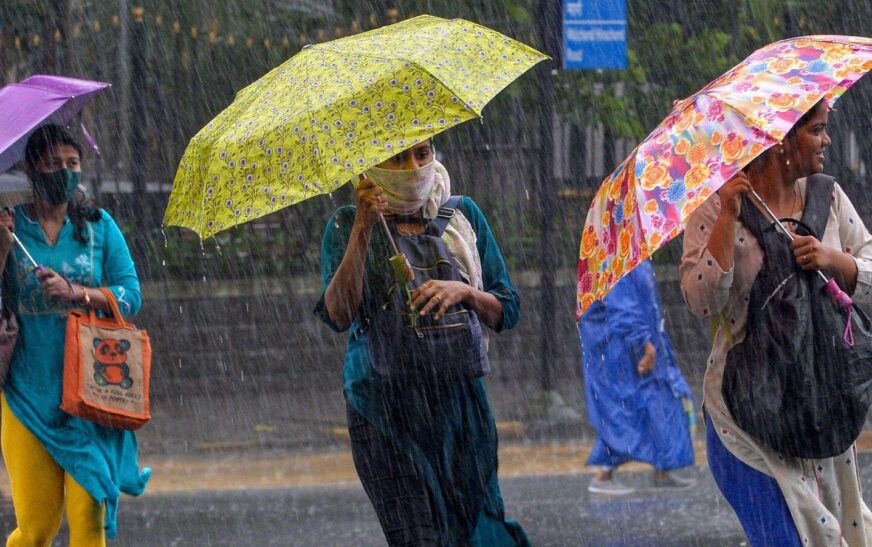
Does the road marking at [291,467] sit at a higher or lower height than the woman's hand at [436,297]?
lower

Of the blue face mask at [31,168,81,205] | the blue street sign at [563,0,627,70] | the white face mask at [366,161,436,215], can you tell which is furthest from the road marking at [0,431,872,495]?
the white face mask at [366,161,436,215]

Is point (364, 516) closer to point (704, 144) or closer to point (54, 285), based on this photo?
point (54, 285)

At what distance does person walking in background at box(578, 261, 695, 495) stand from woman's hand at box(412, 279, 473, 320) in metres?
4.34

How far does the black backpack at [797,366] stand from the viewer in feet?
13.8

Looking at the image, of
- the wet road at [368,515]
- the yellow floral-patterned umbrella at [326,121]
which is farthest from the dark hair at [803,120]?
the wet road at [368,515]

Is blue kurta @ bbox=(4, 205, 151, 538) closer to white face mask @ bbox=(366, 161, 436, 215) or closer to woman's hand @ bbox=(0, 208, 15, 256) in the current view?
woman's hand @ bbox=(0, 208, 15, 256)

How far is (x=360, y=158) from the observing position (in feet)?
13.6

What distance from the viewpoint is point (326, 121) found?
13.8 feet

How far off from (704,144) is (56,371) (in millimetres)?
2937

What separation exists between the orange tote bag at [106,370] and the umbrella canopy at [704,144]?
7.30ft

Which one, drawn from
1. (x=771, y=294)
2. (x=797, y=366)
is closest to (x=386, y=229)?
(x=771, y=294)

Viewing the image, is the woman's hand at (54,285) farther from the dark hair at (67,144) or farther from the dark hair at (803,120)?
the dark hair at (803,120)

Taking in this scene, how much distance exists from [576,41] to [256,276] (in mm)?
3375

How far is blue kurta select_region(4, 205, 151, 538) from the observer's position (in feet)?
18.8
